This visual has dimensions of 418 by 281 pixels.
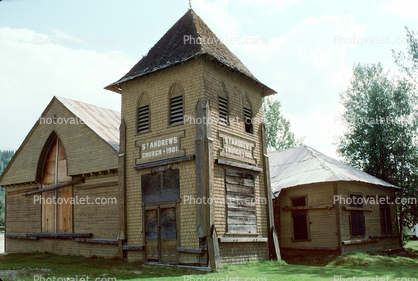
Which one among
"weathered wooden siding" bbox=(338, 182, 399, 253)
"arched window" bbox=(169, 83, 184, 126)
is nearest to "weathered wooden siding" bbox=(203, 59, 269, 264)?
"arched window" bbox=(169, 83, 184, 126)

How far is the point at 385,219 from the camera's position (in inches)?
955

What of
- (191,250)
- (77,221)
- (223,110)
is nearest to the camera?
(191,250)

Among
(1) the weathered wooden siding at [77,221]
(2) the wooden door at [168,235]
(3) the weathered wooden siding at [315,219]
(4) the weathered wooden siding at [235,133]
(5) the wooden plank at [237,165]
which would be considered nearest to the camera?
(4) the weathered wooden siding at [235,133]

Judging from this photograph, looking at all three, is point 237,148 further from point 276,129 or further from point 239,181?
point 276,129

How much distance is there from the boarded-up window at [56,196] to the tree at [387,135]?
21.6 m

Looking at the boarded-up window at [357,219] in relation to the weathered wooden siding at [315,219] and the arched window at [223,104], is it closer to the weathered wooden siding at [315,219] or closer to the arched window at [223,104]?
the weathered wooden siding at [315,219]

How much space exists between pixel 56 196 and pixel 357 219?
52.6 ft

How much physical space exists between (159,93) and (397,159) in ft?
68.4

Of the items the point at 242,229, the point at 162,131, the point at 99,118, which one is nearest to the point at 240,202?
the point at 242,229

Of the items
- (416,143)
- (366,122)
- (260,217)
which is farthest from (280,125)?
(260,217)

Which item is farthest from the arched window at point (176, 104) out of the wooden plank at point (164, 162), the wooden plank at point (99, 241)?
the wooden plank at point (99, 241)

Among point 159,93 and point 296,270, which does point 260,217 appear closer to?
point 296,270

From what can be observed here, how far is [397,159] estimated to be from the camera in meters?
30.1

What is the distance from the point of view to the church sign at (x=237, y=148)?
16.5m
